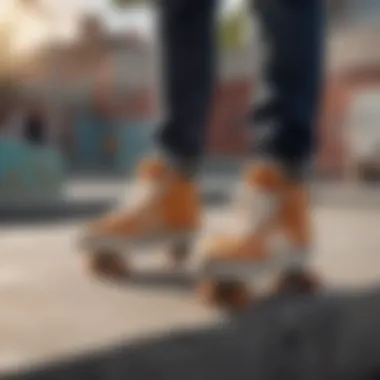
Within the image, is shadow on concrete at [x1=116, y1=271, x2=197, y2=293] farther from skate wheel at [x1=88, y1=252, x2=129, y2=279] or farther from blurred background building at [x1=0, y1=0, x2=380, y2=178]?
blurred background building at [x1=0, y1=0, x2=380, y2=178]

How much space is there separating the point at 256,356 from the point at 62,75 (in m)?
9.75

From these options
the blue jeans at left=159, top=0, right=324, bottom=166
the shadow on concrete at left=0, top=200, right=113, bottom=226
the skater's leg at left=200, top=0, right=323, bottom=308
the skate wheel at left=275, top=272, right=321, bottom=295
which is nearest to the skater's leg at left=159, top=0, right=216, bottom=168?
the blue jeans at left=159, top=0, right=324, bottom=166

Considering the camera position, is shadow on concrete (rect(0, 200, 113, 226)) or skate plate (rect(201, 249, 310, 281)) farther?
shadow on concrete (rect(0, 200, 113, 226))

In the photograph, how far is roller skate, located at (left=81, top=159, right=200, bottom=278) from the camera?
1.16 m

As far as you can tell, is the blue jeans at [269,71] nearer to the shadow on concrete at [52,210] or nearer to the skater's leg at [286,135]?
the skater's leg at [286,135]

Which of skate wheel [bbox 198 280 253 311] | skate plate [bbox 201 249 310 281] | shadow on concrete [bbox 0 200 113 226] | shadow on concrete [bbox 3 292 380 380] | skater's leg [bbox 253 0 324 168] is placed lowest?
shadow on concrete [bbox 0 200 113 226]

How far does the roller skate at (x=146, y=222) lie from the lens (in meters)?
1.16

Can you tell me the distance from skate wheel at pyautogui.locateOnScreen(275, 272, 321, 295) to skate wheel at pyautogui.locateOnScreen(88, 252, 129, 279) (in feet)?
0.69

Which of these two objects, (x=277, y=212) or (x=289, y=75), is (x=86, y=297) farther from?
(x=289, y=75)

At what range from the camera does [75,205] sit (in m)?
3.46

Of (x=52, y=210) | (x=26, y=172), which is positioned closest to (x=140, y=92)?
(x=26, y=172)

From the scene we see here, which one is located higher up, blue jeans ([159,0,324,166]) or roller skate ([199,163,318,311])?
blue jeans ([159,0,324,166])

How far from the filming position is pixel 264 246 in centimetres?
101

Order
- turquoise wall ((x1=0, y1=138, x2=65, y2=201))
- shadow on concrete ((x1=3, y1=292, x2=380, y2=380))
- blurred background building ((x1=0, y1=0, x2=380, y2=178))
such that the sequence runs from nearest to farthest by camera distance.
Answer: shadow on concrete ((x1=3, y1=292, x2=380, y2=380)) < turquoise wall ((x1=0, y1=138, x2=65, y2=201)) < blurred background building ((x1=0, y1=0, x2=380, y2=178))
